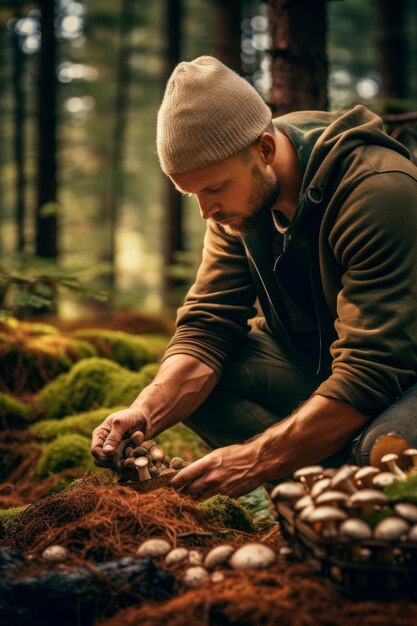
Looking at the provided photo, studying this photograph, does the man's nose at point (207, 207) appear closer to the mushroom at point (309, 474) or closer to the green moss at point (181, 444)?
the mushroom at point (309, 474)

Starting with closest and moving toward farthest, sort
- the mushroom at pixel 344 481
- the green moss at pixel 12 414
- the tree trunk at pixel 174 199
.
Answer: the mushroom at pixel 344 481, the green moss at pixel 12 414, the tree trunk at pixel 174 199

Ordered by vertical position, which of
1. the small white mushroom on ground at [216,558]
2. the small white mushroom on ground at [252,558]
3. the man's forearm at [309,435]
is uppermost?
the man's forearm at [309,435]

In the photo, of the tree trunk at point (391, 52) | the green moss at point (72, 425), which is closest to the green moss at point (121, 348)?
the green moss at point (72, 425)

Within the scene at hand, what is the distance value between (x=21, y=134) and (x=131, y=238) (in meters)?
15.5

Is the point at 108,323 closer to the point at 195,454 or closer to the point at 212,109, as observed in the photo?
the point at 195,454

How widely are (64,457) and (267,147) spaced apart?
226cm

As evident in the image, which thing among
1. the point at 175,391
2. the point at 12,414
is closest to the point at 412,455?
the point at 175,391

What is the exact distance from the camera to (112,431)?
336 cm

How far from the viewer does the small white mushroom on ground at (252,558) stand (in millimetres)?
2447

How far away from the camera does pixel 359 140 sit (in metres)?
3.41

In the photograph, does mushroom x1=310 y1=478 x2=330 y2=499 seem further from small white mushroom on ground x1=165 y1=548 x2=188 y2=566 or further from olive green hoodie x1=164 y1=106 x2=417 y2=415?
olive green hoodie x1=164 y1=106 x2=417 y2=415

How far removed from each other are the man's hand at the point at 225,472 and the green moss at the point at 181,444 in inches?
56.2

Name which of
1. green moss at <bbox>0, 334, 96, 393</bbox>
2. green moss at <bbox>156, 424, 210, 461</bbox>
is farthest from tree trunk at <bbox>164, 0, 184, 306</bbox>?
green moss at <bbox>156, 424, 210, 461</bbox>

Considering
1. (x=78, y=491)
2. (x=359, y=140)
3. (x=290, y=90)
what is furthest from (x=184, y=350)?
(x=290, y=90)
